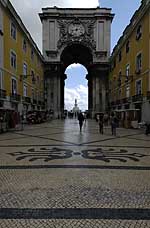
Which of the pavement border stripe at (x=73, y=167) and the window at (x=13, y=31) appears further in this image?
the window at (x=13, y=31)

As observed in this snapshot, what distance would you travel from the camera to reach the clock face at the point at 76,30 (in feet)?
190

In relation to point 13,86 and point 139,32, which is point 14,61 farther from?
point 139,32

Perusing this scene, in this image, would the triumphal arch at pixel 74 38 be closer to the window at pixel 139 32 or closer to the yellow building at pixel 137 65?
the yellow building at pixel 137 65

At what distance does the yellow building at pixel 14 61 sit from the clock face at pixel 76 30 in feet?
69.1

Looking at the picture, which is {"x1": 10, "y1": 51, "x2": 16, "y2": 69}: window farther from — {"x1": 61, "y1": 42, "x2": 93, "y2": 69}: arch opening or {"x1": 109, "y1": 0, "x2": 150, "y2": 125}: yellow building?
{"x1": 61, "y1": 42, "x2": 93, "y2": 69}: arch opening

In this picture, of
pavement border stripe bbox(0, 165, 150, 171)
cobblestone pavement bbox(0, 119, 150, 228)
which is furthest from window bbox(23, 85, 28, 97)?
pavement border stripe bbox(0, 165, 150, 171)

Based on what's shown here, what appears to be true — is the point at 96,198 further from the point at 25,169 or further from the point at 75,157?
the point at 75,157

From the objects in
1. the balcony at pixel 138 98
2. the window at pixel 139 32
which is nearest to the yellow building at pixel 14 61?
the balcony at pixel 138 98

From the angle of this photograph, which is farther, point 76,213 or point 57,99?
point 57,99

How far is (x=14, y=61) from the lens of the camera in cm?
2988

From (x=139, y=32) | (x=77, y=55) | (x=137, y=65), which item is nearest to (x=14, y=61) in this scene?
(x=137, y=65)

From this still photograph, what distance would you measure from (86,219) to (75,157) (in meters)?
4.95

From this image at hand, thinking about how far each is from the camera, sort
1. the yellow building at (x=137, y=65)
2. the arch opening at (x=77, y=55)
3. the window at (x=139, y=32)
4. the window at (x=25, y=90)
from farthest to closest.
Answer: the arch opening at (x=77, y=55)
the window at (x=25, y=90)
the window at (x=139, y=32)
the yellow building at (x=137, y=65)

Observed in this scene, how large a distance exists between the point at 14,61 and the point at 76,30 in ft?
105
